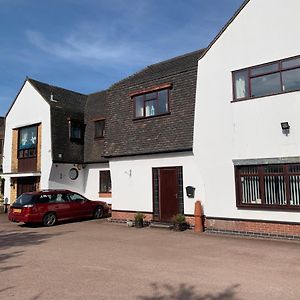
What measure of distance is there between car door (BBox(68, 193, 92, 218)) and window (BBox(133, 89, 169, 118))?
541 centimetres

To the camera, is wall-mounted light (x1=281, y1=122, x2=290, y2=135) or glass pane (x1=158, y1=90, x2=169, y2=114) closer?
wall-mounted light (x1=281, y1=122, x2=290, y2=135)

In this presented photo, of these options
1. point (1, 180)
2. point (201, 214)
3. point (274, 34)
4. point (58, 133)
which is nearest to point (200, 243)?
point (201, 214)

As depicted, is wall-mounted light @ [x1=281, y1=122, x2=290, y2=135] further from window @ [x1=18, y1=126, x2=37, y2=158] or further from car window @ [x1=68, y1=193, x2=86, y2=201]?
window @ [x1=18, y1=126, x2=37, y2=158]

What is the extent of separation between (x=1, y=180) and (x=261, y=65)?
2197 centimetres

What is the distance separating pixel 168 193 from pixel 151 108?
13.4ft

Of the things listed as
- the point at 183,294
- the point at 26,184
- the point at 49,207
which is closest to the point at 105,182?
the point at 49,207

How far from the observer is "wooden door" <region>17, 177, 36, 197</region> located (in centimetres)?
2314

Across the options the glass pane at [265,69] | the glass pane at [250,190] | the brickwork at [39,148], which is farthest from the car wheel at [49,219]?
the glass pane at [265,69]

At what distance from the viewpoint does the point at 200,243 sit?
453 inches

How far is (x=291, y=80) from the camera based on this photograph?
12.2 metres

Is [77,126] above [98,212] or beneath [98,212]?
above

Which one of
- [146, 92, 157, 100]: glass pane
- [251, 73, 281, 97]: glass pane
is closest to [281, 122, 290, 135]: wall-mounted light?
[251, 73, 281, 97]: glass pane

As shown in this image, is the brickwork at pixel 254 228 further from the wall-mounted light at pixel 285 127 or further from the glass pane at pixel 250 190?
the wall-mounted light at pixel 285 127

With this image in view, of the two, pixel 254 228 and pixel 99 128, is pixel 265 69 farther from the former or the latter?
pixel 99 128
